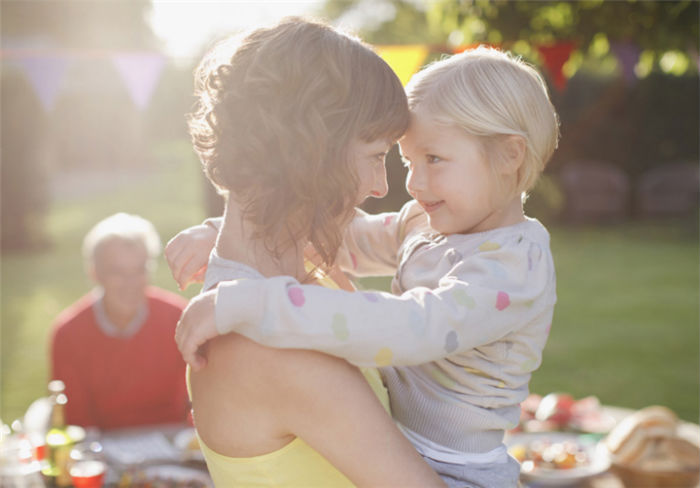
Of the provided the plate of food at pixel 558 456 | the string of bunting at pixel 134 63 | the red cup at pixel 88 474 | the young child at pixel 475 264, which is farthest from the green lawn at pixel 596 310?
the young child at pixel 475 264

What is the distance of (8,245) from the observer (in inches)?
625

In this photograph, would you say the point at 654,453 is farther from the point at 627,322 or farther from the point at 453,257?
the point at 627,322

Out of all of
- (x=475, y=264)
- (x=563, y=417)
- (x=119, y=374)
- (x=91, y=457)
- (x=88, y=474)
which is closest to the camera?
(x=475, y=264)

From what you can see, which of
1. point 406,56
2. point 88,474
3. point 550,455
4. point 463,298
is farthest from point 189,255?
point 406,56

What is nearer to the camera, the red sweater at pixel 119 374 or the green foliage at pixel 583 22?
the red sweater at pixel 119 374

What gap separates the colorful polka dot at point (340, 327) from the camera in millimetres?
1431

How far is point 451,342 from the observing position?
1.53 meters

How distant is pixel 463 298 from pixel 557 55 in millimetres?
4610

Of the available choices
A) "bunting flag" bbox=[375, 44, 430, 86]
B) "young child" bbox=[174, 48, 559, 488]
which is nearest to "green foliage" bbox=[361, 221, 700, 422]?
"bunting flag" bbox=[375, 44, 430, 86]

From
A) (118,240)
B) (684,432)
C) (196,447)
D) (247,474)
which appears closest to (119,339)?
(118,240)

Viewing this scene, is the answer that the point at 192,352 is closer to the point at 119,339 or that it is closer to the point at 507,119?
the point at 507,119

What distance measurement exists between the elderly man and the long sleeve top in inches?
120

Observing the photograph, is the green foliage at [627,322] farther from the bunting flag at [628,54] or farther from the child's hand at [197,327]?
the child's hand at [197,327]

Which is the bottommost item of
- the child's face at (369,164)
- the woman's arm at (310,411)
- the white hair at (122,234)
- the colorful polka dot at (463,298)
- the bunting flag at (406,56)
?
the white hair at (122,234)
